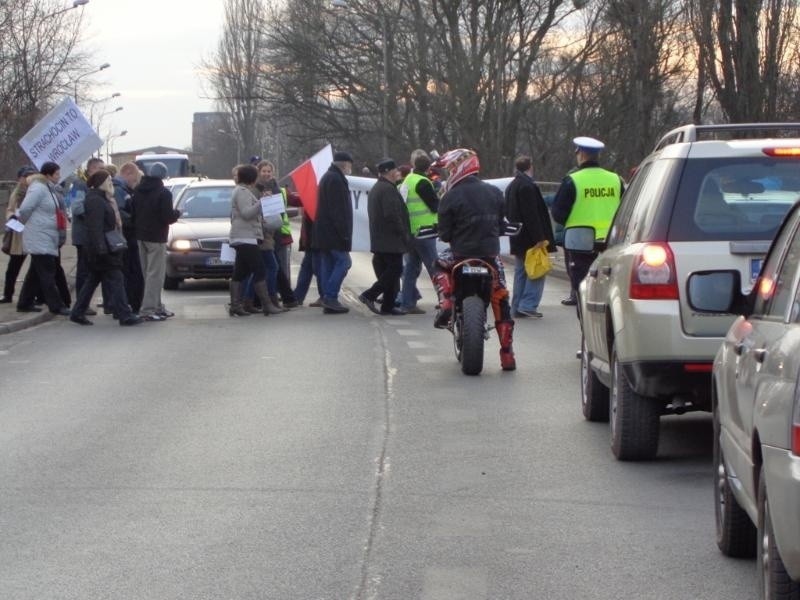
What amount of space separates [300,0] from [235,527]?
45274 mm

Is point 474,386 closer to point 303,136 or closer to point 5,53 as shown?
point 5,53

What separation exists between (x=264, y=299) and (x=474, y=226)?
575 centimetres

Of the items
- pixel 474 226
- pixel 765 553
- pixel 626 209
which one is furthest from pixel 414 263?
pixel 765 553

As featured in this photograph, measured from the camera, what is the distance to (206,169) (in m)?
138

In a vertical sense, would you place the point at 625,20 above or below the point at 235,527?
above

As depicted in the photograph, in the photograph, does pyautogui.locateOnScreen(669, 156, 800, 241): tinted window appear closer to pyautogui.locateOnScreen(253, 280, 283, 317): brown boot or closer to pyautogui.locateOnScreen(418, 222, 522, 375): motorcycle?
pyautogui.locateOnScreen(418, 222, 522, 375): motorcycle

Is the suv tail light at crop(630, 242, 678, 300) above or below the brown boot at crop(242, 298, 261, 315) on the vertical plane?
above

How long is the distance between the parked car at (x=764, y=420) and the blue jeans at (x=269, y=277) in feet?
40.2

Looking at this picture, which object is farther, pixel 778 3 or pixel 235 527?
pixel 778 3

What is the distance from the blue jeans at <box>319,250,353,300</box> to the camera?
17703 millimetres

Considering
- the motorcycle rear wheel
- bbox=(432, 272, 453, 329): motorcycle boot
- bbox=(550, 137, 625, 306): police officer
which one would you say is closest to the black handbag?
bbox=(550, 137, 625, 306): police officer

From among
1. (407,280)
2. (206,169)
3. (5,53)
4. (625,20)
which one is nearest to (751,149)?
(407,280)

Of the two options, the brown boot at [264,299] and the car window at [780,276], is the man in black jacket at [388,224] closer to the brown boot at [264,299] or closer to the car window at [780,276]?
the brown boot at [264,299]

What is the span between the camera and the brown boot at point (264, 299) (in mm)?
17516
